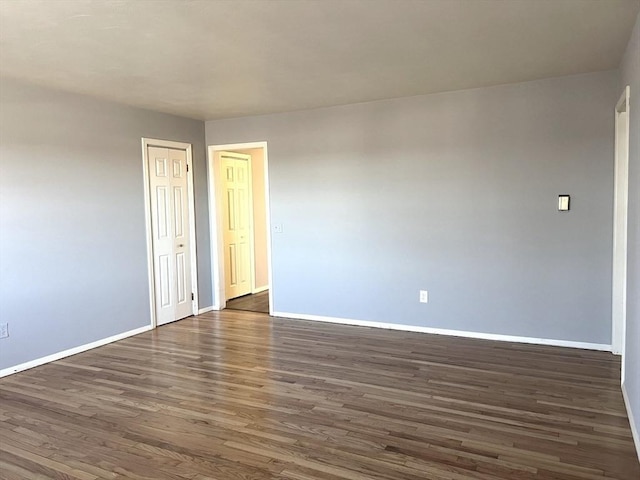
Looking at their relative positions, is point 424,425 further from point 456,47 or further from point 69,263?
point 69,263

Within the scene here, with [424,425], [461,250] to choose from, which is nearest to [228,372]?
[424,425]

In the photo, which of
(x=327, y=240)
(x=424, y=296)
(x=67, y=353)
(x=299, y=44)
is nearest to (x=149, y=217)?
(x=67, y=353)

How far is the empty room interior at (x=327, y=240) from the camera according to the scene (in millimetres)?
2715

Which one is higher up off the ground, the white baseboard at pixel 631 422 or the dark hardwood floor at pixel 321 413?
the white baseboard at pixel 631 422

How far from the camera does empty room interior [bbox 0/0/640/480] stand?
107 inches

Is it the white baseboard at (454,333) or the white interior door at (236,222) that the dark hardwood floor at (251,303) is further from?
the white baseboard at (454,333)

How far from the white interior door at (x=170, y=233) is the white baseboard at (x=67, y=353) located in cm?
40

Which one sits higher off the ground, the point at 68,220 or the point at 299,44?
the point at 299,44

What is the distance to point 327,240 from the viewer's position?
5.48 m

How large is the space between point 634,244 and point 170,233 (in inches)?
181

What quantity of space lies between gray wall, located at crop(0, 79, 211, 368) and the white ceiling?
0.32m

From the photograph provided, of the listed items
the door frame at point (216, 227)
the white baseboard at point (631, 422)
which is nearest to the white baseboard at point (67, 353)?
the door frame at point (216, 227)

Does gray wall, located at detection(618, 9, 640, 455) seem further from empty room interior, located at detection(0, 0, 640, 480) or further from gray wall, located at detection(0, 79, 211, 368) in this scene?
gray wall, located at detection(0, 79, 211, 368)

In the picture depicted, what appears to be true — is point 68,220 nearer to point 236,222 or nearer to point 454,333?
point 236,222
